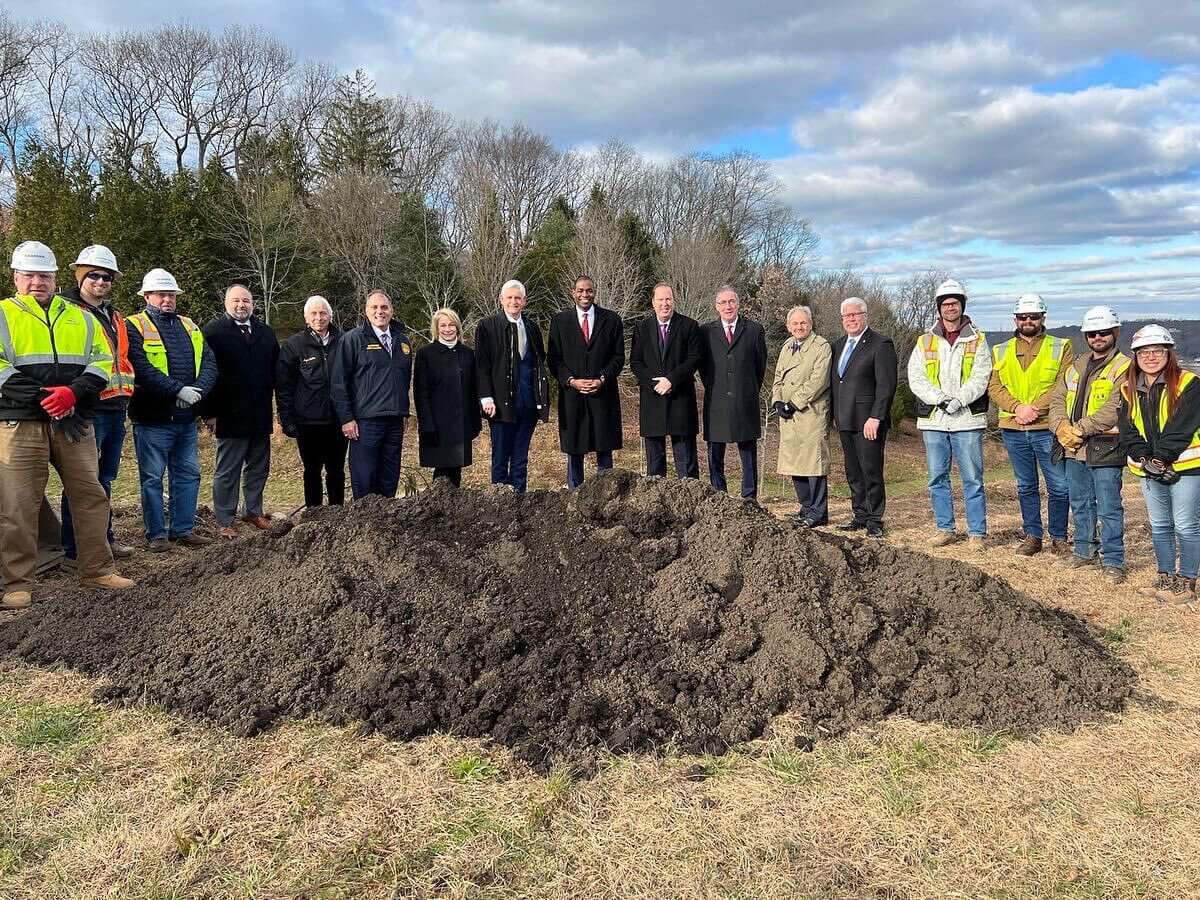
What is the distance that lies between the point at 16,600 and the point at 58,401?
1.42 meters

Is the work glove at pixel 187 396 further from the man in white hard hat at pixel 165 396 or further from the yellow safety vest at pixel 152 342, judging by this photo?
the yellow safety vest at pixel 152 342

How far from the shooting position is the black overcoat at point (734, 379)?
24.5 feet

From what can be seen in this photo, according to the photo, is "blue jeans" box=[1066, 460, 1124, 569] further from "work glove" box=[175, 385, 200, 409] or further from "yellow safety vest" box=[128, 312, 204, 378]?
"yellow safety vest" box=[128, 312, 204, 378]

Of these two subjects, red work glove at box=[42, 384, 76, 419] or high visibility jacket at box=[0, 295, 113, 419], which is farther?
red work glove at box=[42, 384, 76, 419]

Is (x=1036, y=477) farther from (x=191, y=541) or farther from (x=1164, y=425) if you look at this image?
(x=191, y=541)

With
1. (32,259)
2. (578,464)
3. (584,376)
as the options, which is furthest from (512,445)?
(32,259)

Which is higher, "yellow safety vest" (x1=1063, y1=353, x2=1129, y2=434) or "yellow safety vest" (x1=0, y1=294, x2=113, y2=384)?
"yellow safety vest" (x1=0, y1=294, x2=113, y2=384)

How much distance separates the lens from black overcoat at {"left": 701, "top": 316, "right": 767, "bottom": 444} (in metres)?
7.47

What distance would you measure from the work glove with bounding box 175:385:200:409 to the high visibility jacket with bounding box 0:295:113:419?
1090mm

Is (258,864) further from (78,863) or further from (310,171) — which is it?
(310,171)

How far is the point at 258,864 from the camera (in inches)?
110

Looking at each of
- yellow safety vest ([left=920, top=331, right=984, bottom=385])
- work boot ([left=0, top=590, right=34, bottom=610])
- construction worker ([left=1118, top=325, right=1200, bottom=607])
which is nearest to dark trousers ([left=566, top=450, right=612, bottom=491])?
yellow safety vest ([left=920, top=331, right=984, bottom=385])

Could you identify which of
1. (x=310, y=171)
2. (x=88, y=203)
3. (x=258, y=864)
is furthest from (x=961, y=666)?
(x=310, y=171)

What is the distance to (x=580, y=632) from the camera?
438cm
